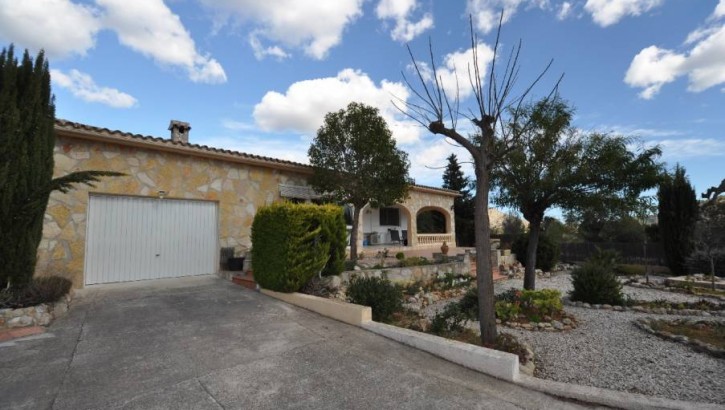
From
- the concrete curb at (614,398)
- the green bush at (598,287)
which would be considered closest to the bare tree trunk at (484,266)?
the concrete curb at (614,398)

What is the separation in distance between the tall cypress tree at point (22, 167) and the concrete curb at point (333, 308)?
147 inches

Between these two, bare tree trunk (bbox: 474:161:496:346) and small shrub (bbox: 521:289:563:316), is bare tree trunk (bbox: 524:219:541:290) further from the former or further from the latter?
bare tree trunk (bbox: 474:161:496:346)

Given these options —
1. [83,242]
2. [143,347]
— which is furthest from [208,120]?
[143,347]

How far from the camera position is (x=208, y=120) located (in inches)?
427

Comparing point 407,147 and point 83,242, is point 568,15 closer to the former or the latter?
point 407,147

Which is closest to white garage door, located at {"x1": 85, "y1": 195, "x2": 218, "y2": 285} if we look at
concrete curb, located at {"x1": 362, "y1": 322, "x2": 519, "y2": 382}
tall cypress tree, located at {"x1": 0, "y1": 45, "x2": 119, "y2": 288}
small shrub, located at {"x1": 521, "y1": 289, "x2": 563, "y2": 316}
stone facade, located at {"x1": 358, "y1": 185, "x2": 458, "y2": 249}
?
tall cypress tree, located at {"x1": 0, "y1": 45, "x2": 119, "y2": 288}

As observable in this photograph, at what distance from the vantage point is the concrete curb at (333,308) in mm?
5082

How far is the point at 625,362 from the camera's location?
4605mm

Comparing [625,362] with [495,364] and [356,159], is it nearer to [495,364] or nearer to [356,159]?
[495,364]

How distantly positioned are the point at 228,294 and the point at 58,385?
12.5 feet

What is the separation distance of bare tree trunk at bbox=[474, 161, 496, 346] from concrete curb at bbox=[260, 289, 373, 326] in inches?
63.8

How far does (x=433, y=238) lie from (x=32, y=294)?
57.7 ft

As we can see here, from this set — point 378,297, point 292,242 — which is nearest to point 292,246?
point 292,242

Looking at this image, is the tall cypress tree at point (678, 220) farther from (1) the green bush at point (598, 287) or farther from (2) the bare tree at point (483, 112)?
(2) the bare tree at point (483, 112)
